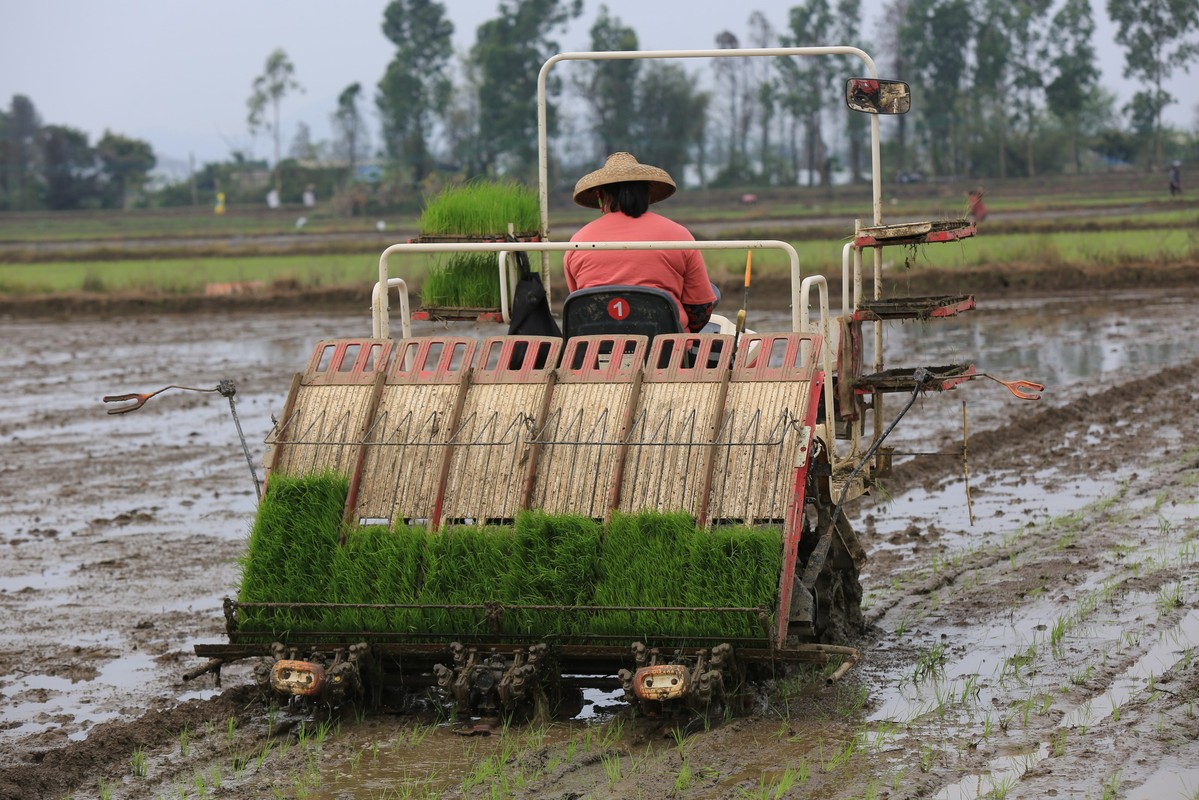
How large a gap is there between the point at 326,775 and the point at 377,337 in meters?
2.36

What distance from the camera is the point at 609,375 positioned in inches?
272

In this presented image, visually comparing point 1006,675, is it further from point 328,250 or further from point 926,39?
point 926,39

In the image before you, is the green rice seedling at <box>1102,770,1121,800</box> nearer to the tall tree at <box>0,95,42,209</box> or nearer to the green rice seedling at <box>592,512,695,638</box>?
the green rice seedling at <box>592,512,695,638</box>

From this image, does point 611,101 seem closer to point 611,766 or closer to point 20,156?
point 20,156

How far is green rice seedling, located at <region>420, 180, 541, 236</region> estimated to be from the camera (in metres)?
8.33

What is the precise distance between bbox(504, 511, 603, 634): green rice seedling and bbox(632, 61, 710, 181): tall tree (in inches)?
3055

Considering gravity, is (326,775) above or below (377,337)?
below

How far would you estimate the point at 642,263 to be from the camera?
24.4 feet

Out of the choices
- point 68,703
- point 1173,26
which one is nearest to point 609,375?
point 68,703

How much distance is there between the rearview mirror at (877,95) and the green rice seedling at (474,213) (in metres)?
1.86

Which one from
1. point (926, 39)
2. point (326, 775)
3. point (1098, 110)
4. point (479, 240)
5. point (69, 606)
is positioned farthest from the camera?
point (1098, 110)

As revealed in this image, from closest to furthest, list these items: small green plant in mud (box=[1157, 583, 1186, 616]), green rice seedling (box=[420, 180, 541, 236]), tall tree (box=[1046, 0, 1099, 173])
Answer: small green plant in mud (box=[1157, 583, 1186, 616])
green rice seedling (box=[420, 180, 541, 236])
tall tree (box=[1046, 0, 1099, 173])

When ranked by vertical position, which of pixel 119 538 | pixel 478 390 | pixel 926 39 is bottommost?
pixel 119 538

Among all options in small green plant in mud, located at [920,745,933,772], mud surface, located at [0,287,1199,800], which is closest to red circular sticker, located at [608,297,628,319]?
mud surface, located at [0,287,1199,800]
